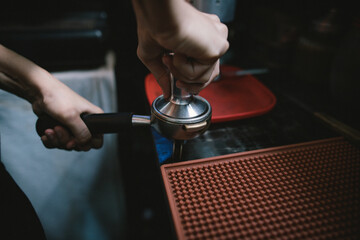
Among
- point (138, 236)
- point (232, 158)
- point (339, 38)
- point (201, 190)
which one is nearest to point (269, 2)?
point (339, 38)

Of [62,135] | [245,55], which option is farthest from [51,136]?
[245,55]

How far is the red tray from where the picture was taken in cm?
72

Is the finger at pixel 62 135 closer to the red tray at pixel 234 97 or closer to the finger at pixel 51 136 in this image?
the finger at pixel 51 136

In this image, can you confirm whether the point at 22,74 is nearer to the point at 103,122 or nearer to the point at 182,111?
the point at 103,122

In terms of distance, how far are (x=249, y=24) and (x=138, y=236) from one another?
1.42m

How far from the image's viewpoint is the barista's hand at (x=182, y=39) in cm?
31

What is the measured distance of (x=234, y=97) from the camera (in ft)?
2.65

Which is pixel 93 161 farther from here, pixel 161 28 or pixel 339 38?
pixel 339 38

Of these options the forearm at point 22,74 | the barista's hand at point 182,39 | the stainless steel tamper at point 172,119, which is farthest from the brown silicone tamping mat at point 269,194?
the forearm at point 22,74

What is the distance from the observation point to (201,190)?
469 mm

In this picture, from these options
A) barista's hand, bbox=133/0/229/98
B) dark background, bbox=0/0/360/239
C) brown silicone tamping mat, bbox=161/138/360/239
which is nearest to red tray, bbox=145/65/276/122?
dark background, bbox=0/0/360/239

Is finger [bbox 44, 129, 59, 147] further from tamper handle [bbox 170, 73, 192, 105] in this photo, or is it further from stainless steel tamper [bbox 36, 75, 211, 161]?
tamper handle [bbox 170, 73, 192, 105]

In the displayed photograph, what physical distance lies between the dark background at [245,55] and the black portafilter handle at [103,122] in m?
0.23

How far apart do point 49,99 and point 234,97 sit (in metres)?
0.62
